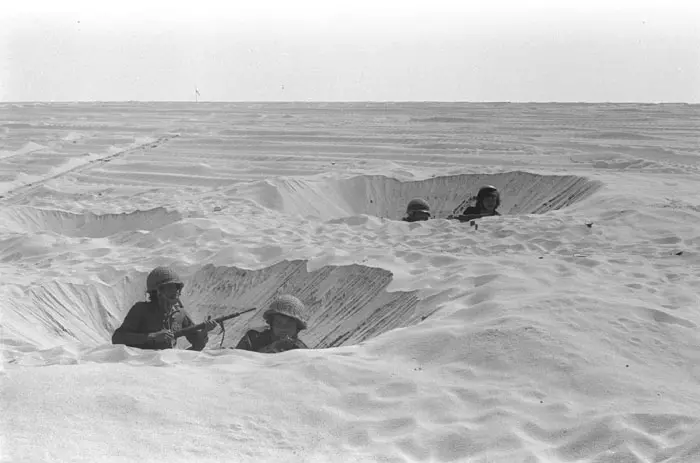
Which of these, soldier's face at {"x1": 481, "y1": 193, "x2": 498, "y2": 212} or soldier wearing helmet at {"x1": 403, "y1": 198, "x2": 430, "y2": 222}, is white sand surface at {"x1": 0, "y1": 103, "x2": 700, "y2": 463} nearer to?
soldier's face at {"x1": 481, "y1": 193, "x2": 498, "y2": 212}

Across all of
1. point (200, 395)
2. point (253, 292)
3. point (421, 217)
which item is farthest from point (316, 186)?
point (200, 395)

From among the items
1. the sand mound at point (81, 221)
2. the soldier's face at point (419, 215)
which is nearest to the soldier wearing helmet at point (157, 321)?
the sand mound at point (81, 221)

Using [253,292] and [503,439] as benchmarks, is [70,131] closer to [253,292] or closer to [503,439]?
[253,292]

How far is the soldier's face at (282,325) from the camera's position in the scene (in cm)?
571

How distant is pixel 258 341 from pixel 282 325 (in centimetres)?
21

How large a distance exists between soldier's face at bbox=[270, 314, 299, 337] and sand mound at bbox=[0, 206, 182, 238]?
429cm

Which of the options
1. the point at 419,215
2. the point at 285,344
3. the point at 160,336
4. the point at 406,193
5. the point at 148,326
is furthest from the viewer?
the point at 406,193

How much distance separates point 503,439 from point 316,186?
26.6 feet

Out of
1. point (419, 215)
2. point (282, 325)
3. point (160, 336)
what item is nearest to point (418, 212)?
point (419, 215)

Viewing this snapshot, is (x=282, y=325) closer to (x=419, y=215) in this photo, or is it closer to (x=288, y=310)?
(x=288, y=310)

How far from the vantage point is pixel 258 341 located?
18.8 feet

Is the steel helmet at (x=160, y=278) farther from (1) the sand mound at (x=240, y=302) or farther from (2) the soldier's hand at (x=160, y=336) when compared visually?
(1) the sand mound at (x=240, y=302)

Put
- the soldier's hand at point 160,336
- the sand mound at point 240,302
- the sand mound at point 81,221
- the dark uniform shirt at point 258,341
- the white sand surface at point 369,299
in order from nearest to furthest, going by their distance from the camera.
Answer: the white sand surface at point 369,299, the dark uniform shirt at point 258,341, the soldier's hand at point 160,336, the sand mound at point 240,302, the sand mound at point 81,221

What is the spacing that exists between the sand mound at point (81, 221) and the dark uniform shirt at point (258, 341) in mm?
4195
